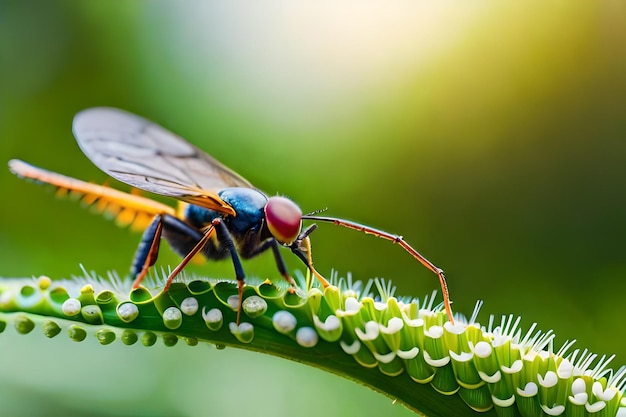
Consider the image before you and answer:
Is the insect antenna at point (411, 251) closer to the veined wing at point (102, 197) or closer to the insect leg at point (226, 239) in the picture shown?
the insect leg at point (226, 239)

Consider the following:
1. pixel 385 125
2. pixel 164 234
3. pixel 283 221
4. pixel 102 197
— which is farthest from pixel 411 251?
pixel 385 125

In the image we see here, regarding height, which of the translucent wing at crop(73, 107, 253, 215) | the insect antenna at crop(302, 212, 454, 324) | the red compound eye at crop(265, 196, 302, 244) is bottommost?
the translucent wing at crop(73, 107, 253, 215)

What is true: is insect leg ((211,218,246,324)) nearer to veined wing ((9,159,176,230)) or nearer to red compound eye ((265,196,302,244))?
red compound eye ((265,196,302,244))

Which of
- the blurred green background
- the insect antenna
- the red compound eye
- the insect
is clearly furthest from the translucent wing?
the blurred green background

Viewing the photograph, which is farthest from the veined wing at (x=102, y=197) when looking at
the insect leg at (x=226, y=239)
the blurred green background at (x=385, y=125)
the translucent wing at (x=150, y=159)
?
the blurred green background at (x=385, y=125)

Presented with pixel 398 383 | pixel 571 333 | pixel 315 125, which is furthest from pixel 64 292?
pixel 315 125
